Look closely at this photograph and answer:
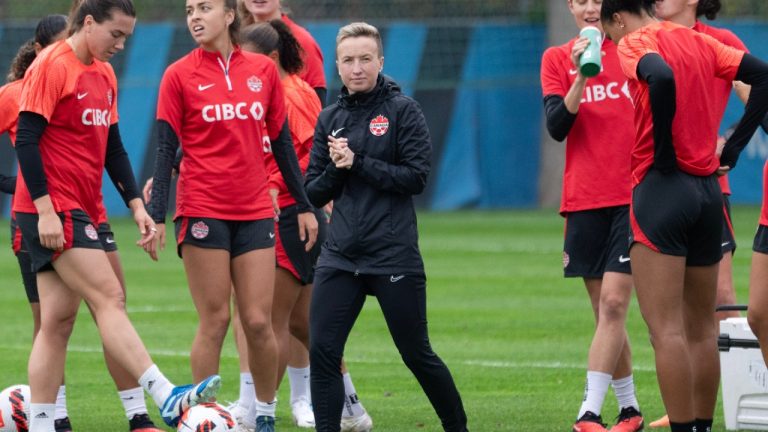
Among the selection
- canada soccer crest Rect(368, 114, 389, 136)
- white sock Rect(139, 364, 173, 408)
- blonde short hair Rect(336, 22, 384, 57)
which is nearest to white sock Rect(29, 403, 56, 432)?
white sock Rect(139, 364, 173, 408)

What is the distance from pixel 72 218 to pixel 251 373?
4.28ft

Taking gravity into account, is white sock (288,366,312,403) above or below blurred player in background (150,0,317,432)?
below

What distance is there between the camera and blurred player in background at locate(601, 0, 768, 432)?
681 centimetres

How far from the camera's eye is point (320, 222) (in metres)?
8.97

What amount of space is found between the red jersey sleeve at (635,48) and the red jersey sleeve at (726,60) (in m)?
0.31

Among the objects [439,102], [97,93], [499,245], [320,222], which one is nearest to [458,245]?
[499,245]

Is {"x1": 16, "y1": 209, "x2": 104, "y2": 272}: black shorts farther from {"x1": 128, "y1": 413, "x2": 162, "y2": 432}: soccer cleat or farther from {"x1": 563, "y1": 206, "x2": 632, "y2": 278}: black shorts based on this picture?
{"x1": 563, "y1": 206, "x2": 632, "y2": 278}: black shorts

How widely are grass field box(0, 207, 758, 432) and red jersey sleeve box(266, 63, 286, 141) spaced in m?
1.77

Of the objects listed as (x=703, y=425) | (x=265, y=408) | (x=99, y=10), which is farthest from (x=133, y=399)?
(x=703, y=425)

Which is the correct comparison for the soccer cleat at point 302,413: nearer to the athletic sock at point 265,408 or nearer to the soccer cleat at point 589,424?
the athletic sock at point 265,408

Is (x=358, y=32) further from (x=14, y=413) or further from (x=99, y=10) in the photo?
(x=14, y=413)

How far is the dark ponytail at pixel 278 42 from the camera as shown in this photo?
8773 millimetres

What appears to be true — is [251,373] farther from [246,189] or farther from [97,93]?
[97,93]

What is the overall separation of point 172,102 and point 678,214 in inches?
105
